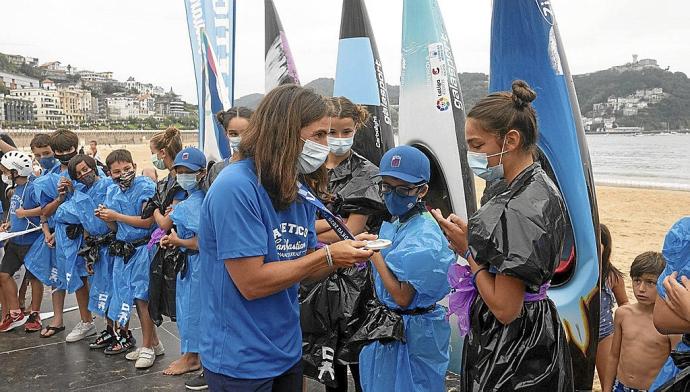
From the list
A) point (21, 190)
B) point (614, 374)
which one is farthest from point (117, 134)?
point (614, 374)

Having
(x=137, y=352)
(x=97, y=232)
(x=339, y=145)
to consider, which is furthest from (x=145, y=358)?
(x=339, y=145)

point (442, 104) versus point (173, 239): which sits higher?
point (442, 104)

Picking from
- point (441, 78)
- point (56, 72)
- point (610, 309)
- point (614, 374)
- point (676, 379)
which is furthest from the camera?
point (56, 72)

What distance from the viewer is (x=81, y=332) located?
230 inches

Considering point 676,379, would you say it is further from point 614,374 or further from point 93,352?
point 93,352

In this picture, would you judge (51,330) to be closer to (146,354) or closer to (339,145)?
(146,354)

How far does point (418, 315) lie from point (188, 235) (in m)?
2.19

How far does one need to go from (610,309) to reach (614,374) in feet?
2.98

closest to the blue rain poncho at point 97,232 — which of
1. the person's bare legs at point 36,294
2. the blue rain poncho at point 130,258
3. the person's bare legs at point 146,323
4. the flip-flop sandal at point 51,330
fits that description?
the blue rain poncho at point 130,258

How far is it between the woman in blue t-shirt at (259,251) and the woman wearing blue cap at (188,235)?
7.77 feet

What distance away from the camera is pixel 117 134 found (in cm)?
7500

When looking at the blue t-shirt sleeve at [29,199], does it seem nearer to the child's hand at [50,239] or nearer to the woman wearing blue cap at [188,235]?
the child's hand at [50,239]

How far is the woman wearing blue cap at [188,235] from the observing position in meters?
4.55

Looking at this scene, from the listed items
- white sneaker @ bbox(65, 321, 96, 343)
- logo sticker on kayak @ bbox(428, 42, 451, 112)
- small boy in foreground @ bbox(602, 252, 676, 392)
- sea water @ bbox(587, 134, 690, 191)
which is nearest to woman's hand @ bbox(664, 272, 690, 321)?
small boy in foreground @ bbox(602, 252, 676, 392)
